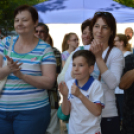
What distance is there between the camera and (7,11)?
342 inches

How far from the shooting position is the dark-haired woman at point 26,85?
6.34ft

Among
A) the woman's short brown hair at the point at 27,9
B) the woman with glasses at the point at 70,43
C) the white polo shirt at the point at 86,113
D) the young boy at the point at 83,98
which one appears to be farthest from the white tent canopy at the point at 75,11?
the white polo shirt at the point at 86,113

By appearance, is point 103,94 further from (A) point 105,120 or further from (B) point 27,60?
(B) point 27,60

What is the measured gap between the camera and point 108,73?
6.47 ft

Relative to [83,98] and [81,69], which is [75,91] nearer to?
[83,98]

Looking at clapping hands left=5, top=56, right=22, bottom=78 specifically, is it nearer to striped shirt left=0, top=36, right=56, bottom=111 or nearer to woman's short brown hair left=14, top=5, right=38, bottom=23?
striped shirt left=0, top=36, right=56, bottom=111

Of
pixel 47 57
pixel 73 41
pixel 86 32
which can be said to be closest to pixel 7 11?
pixel 73 41

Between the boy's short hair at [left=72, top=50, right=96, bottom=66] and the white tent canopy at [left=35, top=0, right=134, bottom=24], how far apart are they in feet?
8.44

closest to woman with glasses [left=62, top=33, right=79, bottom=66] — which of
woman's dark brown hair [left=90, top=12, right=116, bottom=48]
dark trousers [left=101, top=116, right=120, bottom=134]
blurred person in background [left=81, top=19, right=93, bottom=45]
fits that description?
blurred person in background [left=81, top=19, right=93, bottom=45]

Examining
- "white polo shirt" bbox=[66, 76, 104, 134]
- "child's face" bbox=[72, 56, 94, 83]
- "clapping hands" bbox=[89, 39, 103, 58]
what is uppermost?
"clapping hands" bbox=[89, 39, 103, 58]

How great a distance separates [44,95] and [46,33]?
1.52m

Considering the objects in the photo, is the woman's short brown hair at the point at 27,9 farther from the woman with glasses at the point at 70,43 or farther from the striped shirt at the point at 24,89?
the woman with glasses at the point at 70,43

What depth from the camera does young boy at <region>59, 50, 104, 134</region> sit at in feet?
6.12

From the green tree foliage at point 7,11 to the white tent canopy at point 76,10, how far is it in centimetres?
374
